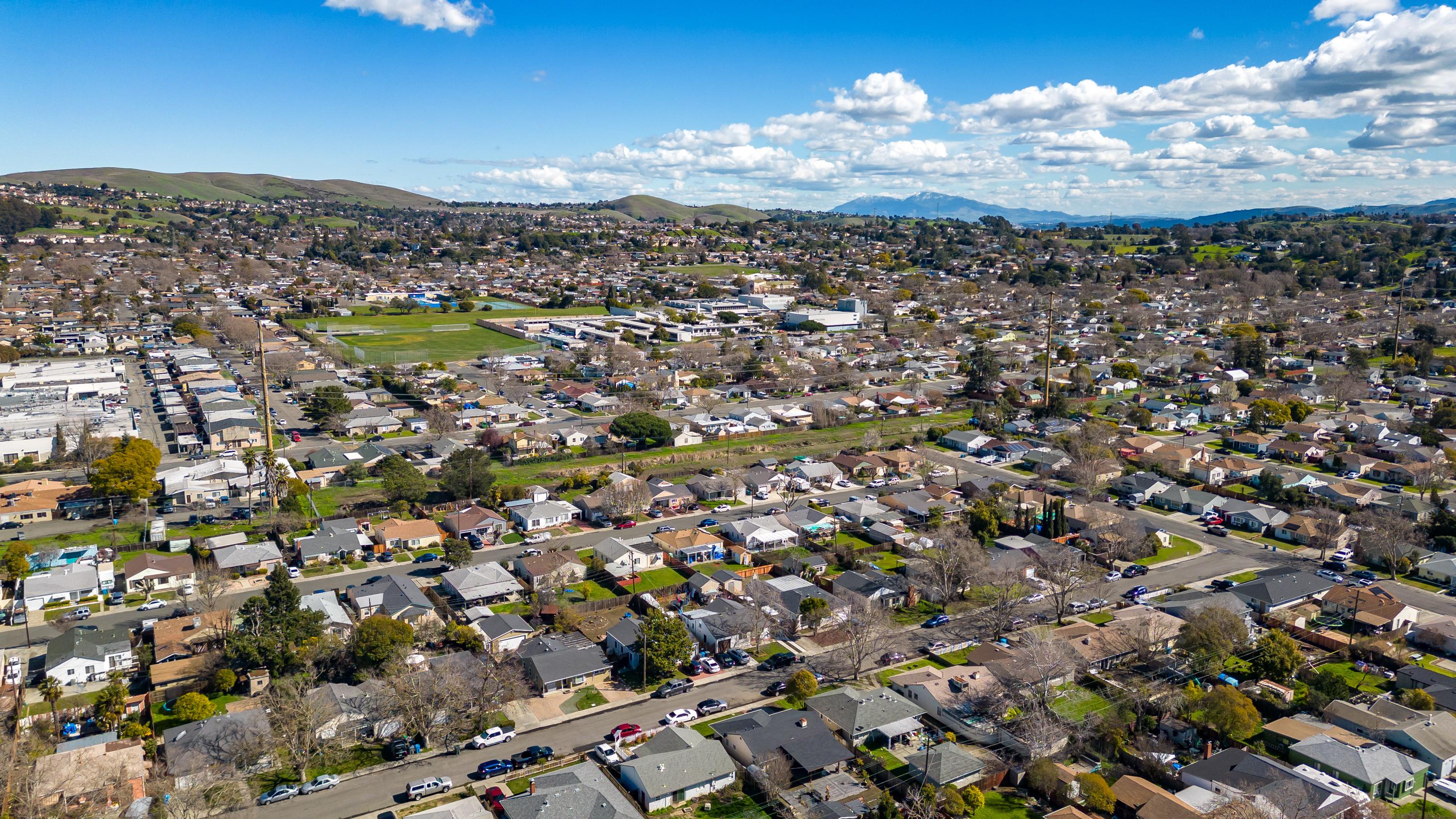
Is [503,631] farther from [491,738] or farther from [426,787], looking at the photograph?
[426,787]

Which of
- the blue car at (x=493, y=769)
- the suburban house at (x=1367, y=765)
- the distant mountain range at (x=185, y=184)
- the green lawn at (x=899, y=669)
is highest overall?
the distant mountain range at (x=185, y=184)

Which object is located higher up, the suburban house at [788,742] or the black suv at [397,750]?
the suburban house at [788,742]

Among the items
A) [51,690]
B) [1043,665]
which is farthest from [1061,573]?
[51,690]

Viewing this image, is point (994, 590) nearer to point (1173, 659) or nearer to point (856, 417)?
point (1173, 659)

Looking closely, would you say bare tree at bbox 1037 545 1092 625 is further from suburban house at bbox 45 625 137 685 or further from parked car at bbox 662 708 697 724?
suburban house at bbox 45 625 137 685

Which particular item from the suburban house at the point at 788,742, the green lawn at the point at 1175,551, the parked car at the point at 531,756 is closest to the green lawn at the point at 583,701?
the parked car at the point at 531,756

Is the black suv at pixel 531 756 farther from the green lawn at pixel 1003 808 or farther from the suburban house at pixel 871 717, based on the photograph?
the green lawn at pixel 1003 808

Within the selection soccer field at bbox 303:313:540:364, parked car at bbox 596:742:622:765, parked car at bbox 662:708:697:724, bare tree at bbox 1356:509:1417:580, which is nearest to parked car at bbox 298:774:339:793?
parked car at bbox 596:742:622:765
